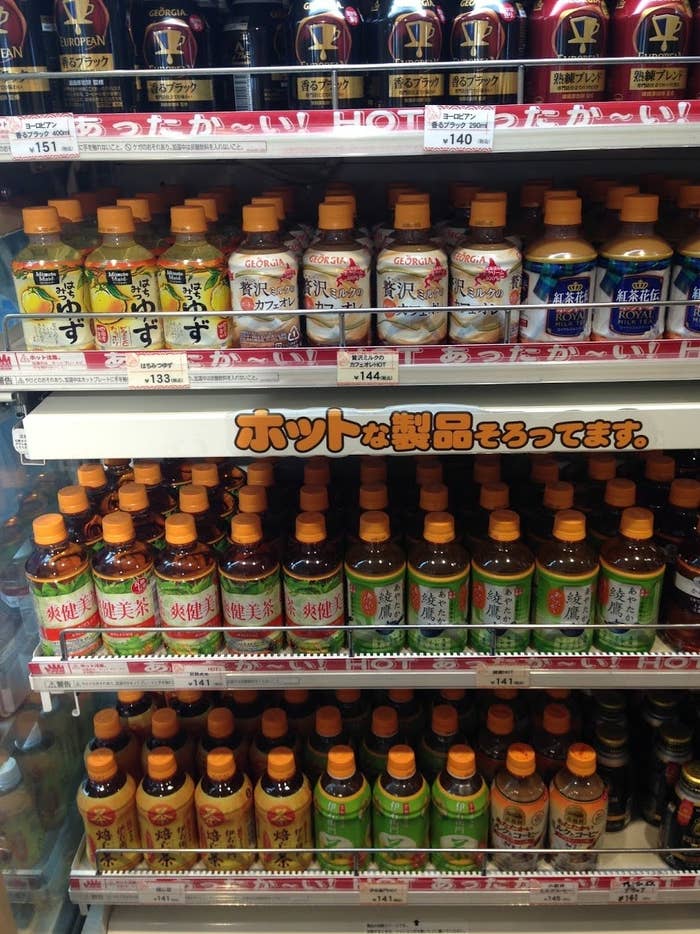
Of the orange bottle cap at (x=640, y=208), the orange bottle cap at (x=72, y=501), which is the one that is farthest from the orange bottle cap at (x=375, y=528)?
the orange bottle cap at (x=640, y=208)

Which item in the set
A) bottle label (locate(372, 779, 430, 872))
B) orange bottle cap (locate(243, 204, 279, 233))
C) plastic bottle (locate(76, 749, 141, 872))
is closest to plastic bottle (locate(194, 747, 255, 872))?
plastic bottle (locate(76, 749, 141, 872))

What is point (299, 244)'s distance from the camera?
4.33 ft

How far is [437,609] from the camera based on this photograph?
1.31 metres

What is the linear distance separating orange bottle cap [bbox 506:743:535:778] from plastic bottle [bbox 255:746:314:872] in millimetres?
355

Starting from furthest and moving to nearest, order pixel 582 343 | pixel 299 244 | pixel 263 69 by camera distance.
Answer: pixel 299 244 → pixel 582 343 → pixel 263 69

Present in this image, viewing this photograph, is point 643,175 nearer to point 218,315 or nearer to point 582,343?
point 582,343

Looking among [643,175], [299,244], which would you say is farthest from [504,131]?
[643,175]

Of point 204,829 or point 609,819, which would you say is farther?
point 609,819

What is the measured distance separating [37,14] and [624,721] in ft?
4.99

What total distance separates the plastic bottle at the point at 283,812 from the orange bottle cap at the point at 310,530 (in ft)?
1.25

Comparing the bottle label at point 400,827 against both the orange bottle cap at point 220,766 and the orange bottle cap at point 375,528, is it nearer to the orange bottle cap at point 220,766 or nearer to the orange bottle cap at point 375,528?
the orange bottle cap at point 220,766

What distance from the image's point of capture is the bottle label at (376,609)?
1287 mm

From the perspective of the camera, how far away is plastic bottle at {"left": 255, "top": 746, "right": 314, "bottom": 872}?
1.36 metres

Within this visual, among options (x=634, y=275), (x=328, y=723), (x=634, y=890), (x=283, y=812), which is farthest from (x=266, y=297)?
(x=634, y=890)
